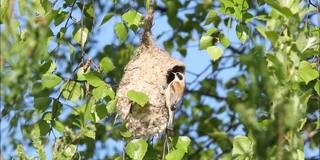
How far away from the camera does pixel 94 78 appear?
3.03 m

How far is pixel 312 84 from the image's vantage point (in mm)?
2951

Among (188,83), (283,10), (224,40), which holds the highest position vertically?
(283,10)

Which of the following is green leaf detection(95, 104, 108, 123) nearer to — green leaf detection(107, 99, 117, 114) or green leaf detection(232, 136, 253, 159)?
green leaf detection(107, 99, 117, 114)

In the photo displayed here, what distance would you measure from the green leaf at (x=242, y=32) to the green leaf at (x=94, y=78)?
1.73 ft

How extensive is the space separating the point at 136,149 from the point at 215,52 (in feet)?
1.52

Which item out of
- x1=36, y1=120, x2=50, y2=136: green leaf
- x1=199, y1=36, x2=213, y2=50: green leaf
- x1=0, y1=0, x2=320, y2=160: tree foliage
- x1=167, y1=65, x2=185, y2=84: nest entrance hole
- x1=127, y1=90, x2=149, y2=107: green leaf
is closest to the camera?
x1=0, y1=0, x2=320, y2=160: tree foliage

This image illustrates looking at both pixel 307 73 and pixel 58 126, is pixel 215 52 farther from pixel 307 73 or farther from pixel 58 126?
pixel 58 126

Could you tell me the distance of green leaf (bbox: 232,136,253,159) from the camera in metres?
2.63

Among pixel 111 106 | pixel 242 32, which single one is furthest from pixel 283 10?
pixel 111 106

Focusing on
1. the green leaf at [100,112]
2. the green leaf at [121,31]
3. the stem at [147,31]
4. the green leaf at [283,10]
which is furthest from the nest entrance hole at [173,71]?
the green leaf at [283,10]

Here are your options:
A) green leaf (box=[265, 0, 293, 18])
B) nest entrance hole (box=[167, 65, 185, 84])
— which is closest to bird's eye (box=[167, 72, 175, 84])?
nest entrance hole (box=[167, 65, 185, 84])

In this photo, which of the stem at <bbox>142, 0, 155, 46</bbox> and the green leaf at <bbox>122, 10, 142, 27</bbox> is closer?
the green leaf at <bbox>122, 10, 142, 27</bbox>

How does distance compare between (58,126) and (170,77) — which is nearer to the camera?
(58,126)

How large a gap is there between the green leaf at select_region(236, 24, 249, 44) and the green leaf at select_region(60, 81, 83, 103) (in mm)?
637
